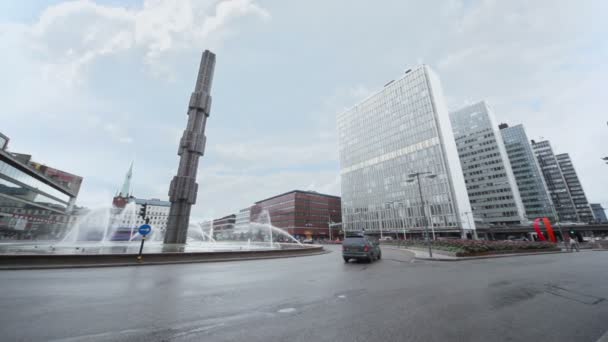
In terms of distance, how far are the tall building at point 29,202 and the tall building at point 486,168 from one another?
146 metres

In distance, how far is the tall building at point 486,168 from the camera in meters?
95.9

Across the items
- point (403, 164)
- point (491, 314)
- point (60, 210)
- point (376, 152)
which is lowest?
point (491, 314)

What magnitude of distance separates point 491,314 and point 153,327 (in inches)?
285

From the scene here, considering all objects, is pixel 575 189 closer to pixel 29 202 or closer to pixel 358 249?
pixel 358 249

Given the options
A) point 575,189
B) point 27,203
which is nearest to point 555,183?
point 575,189

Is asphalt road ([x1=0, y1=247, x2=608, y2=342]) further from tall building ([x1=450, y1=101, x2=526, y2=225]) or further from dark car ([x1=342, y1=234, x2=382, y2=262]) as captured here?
tall building ([x1=450, y1=101, x2=526, y2=225])

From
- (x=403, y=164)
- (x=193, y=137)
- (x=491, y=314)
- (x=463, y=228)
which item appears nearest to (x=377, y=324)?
(x=491, y=314)

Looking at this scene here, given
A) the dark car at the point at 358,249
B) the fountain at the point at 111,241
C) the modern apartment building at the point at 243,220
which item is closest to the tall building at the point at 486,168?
the fountain at the point at 111,241

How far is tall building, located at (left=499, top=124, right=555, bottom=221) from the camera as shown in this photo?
10688 centimetres

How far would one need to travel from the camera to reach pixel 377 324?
464cm

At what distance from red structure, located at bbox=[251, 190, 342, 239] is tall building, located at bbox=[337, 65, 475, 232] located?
15272mm

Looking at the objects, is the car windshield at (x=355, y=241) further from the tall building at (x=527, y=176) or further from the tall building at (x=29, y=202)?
the tall building at (x=527, y=176)

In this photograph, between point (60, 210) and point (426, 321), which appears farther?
point (60, 210)

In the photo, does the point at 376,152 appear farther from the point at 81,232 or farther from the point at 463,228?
the point at 81,232
